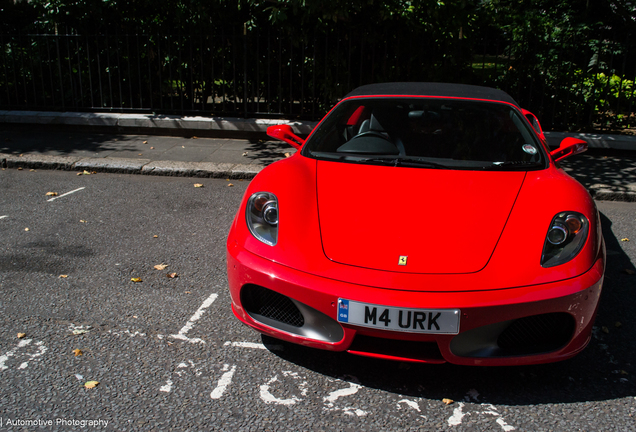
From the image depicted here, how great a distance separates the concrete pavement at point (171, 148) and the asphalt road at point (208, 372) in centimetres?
273

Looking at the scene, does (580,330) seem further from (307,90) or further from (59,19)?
(59,19)

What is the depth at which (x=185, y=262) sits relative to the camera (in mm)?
3887

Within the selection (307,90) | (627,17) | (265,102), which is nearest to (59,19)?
(265,102)

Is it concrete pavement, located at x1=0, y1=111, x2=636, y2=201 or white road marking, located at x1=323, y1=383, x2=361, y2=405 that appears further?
concrete pavement, located at x1=0, y1=111, x2=636, y2=201

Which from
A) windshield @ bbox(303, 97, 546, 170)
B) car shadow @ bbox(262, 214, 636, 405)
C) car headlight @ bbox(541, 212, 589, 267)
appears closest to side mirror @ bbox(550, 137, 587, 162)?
windshield @ bbox(303, 97, 546, 170)

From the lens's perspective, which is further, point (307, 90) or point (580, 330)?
point (307, 90)

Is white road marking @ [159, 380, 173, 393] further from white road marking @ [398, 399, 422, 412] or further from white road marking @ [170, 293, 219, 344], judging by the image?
white road marking @ [398, 399, 422, 412]

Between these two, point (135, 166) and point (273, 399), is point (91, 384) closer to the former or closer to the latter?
point (273, 399)

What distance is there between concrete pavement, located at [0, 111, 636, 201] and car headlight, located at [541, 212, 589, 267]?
3.63m

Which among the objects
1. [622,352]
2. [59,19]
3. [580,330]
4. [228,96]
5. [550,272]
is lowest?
[622,352]

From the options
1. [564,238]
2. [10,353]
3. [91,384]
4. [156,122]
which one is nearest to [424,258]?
[564,238]

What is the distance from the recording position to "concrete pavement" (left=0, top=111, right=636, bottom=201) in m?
6.55

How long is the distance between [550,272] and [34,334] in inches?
105

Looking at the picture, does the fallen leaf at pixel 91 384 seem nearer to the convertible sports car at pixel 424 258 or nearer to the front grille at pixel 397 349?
the convertible sports car at pixel 424 258
